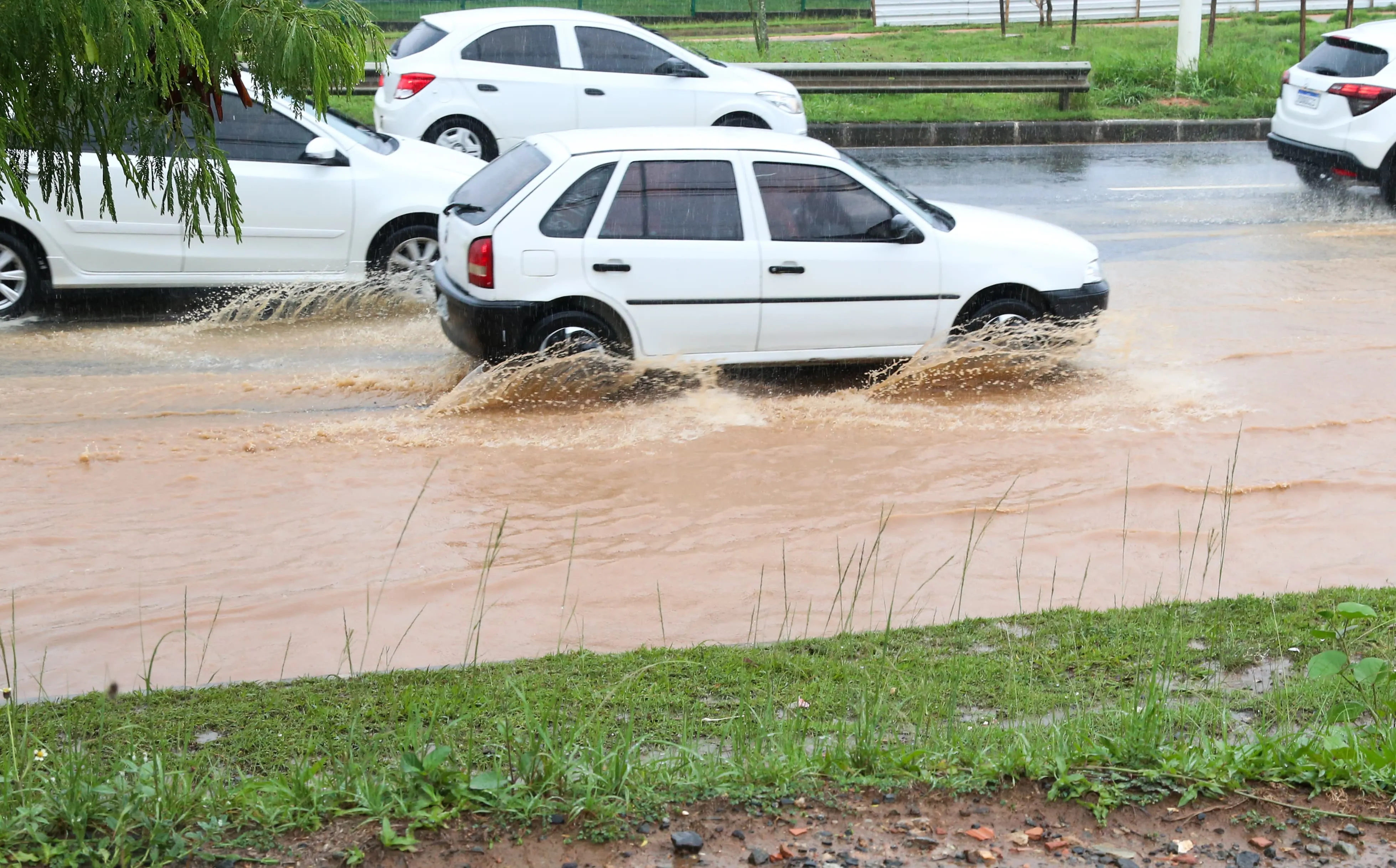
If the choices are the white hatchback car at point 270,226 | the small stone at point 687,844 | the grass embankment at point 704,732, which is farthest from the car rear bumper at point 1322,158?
the small stone at point 687,844

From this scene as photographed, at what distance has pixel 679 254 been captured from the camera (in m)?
7.81

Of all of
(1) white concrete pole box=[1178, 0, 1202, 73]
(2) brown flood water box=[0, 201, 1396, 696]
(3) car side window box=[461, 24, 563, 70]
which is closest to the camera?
(2) brown flood water box=[0, 201, 1396, 696]

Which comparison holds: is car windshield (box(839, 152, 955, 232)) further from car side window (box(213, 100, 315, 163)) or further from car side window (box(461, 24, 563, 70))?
car side window (box(461, 24, 563, 70))

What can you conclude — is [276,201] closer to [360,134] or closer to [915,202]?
[360,134]

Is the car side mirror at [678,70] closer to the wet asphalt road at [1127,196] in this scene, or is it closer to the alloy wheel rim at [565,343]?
the wet asphalt road at [1127,196]

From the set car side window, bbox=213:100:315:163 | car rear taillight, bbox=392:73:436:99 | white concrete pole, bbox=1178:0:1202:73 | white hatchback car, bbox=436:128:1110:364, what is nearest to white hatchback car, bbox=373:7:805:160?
car rear taillight, bbox=392:73:436:99

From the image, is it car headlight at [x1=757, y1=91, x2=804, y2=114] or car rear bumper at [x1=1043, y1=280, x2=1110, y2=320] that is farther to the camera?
car headlight at [x1=757, y1=91, x2=804, y2=114]

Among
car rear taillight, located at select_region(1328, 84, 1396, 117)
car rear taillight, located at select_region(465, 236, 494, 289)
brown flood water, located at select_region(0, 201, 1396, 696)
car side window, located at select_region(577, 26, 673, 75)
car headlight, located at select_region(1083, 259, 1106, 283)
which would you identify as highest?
car side window, located at select_region(577, 26, 673, 75)

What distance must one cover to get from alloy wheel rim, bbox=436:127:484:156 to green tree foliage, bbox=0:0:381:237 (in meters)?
9.23

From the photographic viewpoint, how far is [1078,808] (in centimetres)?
330

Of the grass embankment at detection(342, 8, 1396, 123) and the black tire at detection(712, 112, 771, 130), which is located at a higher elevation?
the grass embankment at detection(342, 8, 1396, 123)

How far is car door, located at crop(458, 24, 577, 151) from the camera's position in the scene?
1314 cm

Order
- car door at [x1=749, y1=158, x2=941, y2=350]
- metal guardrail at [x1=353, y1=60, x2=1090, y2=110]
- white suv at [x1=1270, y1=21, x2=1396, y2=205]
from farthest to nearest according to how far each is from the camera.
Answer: metal guardrail at [x1=353, y1=60, x2=1090, y2=110]
white suv at [x1=1270, y1=21, x2=1396, y2=205]
car door at [x1=749, y1=158, x2=941, y2=350]

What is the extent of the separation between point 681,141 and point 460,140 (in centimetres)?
577
